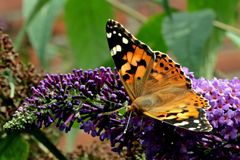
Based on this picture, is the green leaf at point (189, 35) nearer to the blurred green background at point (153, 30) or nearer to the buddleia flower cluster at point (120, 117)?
the blurred green background at point (153, 30)

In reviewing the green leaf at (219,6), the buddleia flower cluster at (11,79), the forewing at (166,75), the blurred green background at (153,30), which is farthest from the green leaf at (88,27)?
the forewing at (166,75)

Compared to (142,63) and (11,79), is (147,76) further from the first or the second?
(11,79)

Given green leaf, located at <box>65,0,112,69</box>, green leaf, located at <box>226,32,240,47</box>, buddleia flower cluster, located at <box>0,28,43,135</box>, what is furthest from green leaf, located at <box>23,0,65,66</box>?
green leaf, located at <box>226,32,240,47</box>

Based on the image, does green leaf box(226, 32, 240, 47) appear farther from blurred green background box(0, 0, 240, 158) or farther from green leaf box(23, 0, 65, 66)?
green leaf box(23, 0, 65, 66)

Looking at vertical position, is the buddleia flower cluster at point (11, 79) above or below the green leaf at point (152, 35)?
below

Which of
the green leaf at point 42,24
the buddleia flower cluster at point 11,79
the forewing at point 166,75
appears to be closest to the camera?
the forewing at point 166,75

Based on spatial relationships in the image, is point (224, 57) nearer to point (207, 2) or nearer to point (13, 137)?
point (207, 2)

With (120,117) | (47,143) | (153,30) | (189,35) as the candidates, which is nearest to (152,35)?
(153,30)
